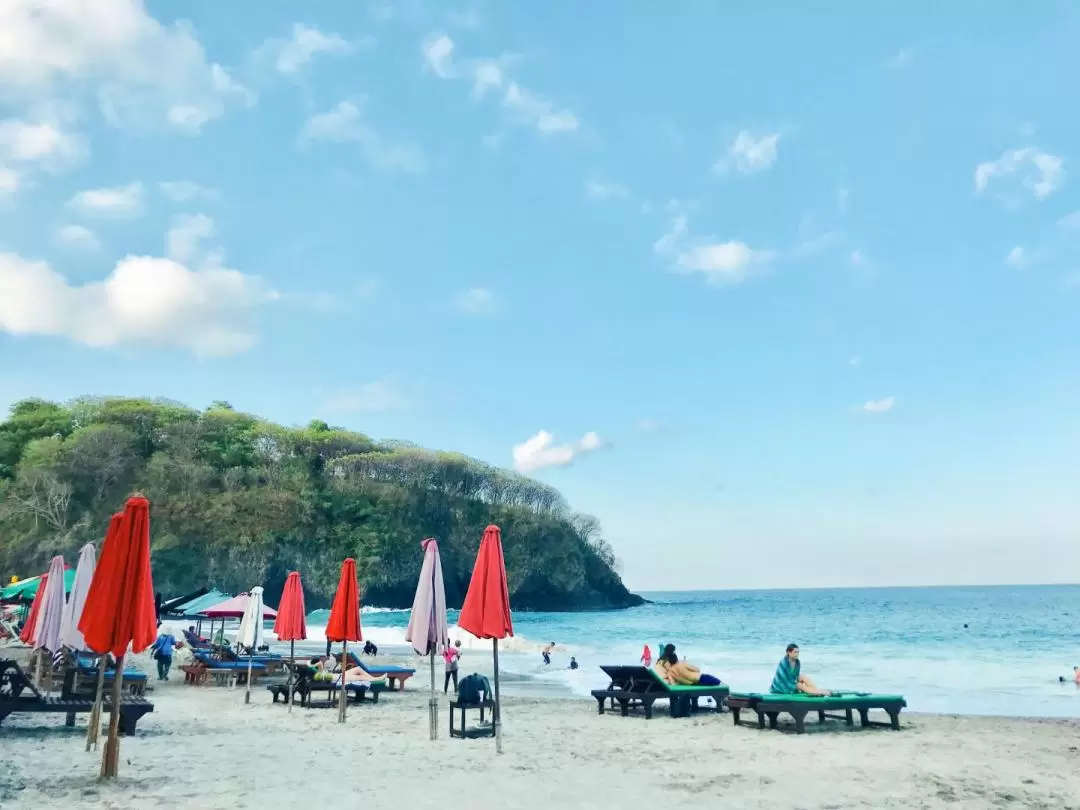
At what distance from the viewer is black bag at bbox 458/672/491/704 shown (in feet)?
32.3

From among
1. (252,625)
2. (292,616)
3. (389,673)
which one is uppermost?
(292,616)

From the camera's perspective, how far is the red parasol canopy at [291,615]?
13.4 metres

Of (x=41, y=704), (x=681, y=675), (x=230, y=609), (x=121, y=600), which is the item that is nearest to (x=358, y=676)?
(x=681, y=675)

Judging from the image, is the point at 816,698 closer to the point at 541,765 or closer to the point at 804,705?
the point at 804,705

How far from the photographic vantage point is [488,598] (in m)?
8.63

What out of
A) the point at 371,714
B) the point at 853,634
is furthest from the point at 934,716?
the point at 853,634

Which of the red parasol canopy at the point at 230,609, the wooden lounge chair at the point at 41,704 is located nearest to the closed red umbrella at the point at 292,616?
the wooden lounge chair at the point at 41,704

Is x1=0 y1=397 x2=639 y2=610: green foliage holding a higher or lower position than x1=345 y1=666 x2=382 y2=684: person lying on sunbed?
higher

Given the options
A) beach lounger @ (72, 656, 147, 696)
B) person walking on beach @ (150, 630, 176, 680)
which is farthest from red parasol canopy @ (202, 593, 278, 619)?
beach lounger @ (72, 656, 147, 696)

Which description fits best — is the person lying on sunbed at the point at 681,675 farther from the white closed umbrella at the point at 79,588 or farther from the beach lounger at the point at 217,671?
the beach lounger at the point at 217,671

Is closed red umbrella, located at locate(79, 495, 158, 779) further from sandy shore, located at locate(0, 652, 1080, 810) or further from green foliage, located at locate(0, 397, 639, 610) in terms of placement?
green foliage, located at locate(0, 397, 639, 610)

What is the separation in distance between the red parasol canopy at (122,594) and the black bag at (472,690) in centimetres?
432

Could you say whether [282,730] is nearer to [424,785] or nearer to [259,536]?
[424,785]

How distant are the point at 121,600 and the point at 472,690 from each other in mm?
4809
